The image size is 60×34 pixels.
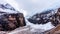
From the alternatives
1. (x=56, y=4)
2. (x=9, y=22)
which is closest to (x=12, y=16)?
(x=9, y=22)

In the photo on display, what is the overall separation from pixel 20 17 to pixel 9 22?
9.07 ft

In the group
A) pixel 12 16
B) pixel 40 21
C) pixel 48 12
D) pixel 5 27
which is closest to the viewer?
pixel 5 27

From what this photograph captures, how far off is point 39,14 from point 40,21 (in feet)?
13.0

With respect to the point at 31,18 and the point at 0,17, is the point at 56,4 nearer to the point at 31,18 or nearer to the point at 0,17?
the point at 31,18

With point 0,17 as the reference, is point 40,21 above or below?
below

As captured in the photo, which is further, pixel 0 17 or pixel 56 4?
pixel 56 4

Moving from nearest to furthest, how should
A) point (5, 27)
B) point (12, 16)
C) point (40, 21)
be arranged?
point (5, 27), point (12, 16), point (40, 21)

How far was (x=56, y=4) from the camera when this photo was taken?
109 ft

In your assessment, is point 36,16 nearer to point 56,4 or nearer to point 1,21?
point 56,4

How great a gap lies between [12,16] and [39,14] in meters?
9.74

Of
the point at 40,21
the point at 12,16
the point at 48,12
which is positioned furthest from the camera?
the point at 48,12

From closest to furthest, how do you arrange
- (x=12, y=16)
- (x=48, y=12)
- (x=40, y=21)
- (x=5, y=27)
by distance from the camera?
(x=5, y=27) → (x=12, y=16) → (x=40, y=21) → (x=48, y=12)

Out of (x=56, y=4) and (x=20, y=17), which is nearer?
(x=20, y=17)

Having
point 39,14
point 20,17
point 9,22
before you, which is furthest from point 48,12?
point 9,22
